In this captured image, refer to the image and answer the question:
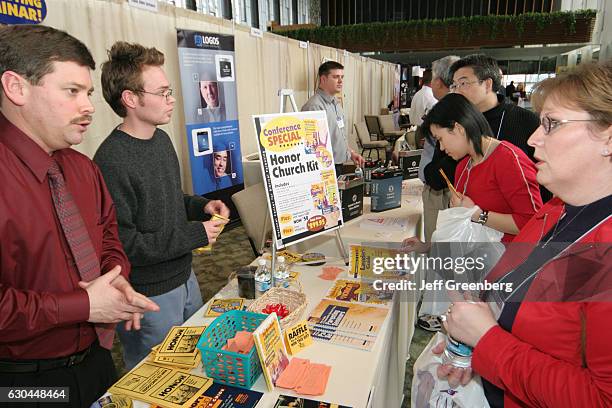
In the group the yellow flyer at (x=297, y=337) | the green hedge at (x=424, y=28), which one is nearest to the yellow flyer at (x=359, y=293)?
the yellow flyer at (x=297, y=337)

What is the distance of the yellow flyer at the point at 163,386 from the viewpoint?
1.03 meters

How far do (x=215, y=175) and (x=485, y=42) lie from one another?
1247cm

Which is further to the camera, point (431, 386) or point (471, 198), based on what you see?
point (471, 198)

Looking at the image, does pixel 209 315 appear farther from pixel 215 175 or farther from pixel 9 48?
pixel 215 175

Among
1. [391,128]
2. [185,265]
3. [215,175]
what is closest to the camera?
[185,265]

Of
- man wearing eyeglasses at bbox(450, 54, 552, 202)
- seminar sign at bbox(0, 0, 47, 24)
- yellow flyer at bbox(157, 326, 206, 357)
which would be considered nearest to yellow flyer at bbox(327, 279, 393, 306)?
yellow flyer at bbox(157, 326, 206, 357)

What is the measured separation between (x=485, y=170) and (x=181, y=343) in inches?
56.6

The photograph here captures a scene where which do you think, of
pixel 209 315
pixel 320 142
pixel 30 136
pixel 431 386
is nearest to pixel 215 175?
pixel 320 142

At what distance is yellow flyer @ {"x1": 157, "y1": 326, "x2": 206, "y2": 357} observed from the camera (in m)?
1.20

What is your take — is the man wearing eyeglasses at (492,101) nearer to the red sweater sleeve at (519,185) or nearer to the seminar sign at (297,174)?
the red sweater sleeve at (519,185)

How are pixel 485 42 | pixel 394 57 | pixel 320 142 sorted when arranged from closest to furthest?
pixel 320 142, pixel 485 42, pixel 394 57

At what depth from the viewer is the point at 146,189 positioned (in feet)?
4.89

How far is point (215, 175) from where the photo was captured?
162 inches

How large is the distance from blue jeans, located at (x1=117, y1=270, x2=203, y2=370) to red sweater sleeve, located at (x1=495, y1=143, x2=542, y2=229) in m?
1.43
